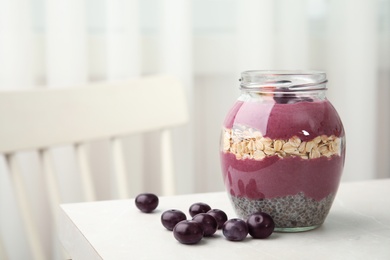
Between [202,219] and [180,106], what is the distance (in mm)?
661

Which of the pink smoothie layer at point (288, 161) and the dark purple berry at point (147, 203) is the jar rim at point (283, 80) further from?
the dark purple berry at point (147, 203)

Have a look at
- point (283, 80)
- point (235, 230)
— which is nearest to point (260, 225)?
point (235, 230)

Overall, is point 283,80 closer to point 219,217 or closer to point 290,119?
point 290,119

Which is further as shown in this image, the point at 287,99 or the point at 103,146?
the point at 103,146

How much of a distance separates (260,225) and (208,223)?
0.05 metres

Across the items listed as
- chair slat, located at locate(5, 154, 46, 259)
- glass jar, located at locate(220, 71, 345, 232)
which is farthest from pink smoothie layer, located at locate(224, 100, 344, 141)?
chair slat, located at locate(5, 154, 46, 259)

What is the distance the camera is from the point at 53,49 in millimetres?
1615

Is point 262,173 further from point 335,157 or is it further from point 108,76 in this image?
point 108,76

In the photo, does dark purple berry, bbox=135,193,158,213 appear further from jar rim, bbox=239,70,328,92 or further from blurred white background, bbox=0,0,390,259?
blurred white background, bbox=0,0,390,259

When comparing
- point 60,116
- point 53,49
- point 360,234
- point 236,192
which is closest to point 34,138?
point 60,116

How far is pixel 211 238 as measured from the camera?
77cm

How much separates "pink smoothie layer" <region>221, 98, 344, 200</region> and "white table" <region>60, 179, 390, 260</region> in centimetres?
5

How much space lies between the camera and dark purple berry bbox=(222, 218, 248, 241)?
0.75 m

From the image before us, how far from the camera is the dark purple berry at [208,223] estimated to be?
760 mm
